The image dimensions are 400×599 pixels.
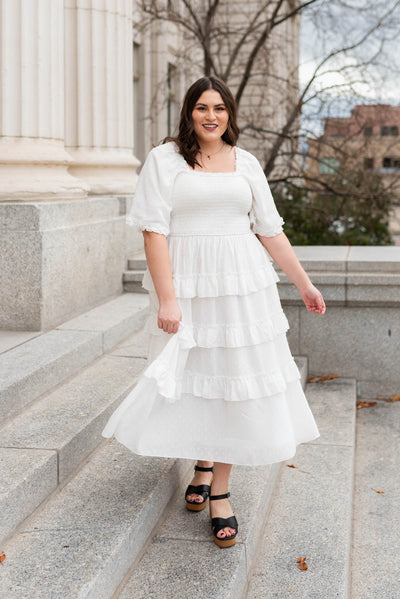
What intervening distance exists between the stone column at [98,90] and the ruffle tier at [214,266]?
4280 mm

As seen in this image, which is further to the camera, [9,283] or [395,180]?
[395,180]

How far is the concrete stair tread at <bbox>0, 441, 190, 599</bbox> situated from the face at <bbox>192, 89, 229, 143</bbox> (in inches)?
61.7

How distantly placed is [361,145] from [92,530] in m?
8.99

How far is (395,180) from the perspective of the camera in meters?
11.1

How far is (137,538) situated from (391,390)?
152 inches

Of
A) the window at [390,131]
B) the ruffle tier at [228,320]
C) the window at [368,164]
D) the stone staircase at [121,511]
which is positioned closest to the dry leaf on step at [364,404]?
the stone staircase at [121,511]

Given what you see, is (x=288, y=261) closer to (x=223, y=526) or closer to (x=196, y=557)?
(x=223, y=526)

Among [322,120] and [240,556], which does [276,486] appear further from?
[322,120]

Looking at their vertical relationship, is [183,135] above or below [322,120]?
below

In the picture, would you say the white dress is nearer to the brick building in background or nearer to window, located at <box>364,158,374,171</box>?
the brick building in background

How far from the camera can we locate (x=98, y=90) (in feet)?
23.7

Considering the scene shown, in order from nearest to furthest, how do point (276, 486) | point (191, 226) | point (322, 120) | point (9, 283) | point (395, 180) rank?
point (191, 226)
point (276, 486)
point (9, 283)
point (322, 120)
point (395, 180)

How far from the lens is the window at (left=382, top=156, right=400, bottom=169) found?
448 inches

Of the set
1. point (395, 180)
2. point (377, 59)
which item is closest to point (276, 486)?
point (377, 59)
